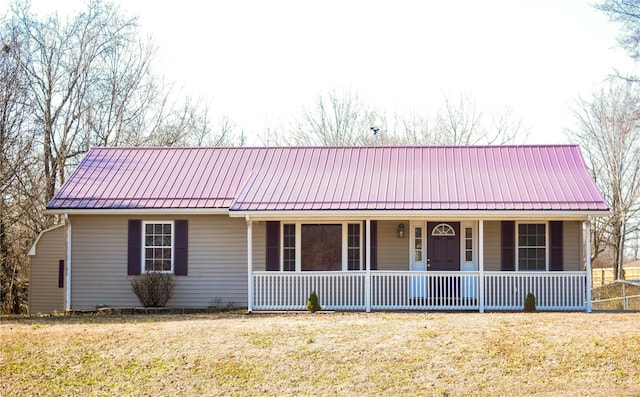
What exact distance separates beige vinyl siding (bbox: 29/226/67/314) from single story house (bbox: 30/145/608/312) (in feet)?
5.62

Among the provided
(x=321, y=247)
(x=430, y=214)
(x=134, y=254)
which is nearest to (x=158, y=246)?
(x=134, y=254)

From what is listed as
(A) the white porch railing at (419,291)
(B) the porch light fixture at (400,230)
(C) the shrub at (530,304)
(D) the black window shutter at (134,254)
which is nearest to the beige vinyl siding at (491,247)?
(A) the white porch railing at (419,291)

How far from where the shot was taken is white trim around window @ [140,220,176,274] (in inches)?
825

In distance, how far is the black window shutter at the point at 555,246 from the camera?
2038 cm

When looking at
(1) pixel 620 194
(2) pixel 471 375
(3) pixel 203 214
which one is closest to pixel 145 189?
(3) pixel 203 214

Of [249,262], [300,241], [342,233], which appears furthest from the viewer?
[300,241]

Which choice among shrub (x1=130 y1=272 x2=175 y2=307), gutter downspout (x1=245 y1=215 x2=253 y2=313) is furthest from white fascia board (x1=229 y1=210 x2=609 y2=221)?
shrub (x1=130 y1=272 x2=175 y2=307)

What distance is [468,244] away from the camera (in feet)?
68.5

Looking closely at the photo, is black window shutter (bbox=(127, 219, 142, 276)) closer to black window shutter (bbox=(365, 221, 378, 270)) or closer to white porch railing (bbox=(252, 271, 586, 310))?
white porch railing (bbox=(252, 271, 586, 310))

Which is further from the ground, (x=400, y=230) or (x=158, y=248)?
(x=400, y=230)

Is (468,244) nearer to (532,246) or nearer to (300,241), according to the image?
(532,246)

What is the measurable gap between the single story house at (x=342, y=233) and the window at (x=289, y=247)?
29 mm

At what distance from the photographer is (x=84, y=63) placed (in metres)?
31.8

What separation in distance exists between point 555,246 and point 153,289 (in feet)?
32.1
